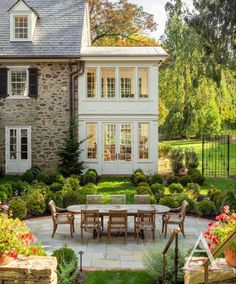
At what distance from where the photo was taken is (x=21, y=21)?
23.3 meters

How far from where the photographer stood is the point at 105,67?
22.5 metres

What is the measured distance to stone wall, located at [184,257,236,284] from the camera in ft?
22.2

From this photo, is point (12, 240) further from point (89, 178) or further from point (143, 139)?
point (143, 139)

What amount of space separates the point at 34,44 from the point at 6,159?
18.7 ft

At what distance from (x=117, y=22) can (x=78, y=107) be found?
44.7 feet

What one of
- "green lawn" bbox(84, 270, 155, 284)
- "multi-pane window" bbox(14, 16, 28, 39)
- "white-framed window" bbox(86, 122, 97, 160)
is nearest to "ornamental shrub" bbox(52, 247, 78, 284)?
"green lawn" bbox(84, 270, 155, 284)

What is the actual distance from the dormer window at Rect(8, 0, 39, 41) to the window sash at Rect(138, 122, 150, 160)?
691 cm

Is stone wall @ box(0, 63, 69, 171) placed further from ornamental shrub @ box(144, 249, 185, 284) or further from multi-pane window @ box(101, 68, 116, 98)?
ornamental shrub @ box(144, 249, 185, 284)

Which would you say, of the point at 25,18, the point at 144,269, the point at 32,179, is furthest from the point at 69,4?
the point at 144,269

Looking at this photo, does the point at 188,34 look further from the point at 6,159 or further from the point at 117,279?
the point at 117,279

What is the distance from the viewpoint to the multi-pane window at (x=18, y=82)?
890 inches

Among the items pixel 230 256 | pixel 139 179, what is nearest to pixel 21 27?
pixel 139 179

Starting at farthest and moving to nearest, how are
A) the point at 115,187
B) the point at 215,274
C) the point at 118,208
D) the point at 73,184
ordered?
the point at 115,187, the point at 73,184, the point at 118,208, the point at 215,274

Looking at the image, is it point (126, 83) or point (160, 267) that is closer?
point (160, 267)
